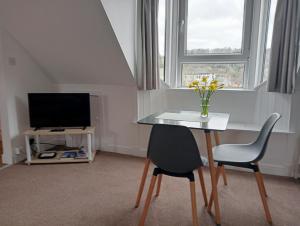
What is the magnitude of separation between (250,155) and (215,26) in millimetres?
1816

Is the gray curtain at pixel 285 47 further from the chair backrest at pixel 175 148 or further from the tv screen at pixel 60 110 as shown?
the tv screen at pixel 60 110

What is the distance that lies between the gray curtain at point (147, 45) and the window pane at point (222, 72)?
0.54 meters

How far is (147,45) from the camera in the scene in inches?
112

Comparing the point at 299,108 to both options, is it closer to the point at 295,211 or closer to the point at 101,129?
the point at 295,211

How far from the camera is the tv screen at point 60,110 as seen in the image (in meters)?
3.06

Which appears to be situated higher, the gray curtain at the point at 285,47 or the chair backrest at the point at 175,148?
the gray curtain at the point at 285,47

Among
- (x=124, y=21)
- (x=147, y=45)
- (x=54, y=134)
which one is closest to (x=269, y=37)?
(x=147, y=45)

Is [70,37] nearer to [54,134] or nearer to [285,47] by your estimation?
[54,134]

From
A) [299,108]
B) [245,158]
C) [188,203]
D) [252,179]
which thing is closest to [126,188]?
[188,203]

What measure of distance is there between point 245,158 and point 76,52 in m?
2.29

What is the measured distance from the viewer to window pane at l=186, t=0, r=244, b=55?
2896 mm

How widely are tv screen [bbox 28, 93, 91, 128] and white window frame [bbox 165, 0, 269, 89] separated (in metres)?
1.22

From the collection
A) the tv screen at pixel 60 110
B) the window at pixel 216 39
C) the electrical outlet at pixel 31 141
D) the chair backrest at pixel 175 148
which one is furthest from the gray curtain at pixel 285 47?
the electrical outlet at pixel 31 141

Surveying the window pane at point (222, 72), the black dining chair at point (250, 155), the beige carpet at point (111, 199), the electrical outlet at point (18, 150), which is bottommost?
the beige carpet at point (111, 199)
